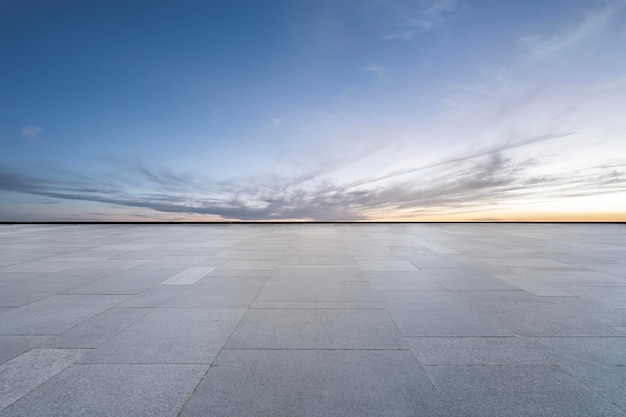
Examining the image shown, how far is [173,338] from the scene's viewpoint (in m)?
4.79

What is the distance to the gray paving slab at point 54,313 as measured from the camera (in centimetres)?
525

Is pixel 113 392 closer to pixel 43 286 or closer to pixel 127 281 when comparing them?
pixel 127 281

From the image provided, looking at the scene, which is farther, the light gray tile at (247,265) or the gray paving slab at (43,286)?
the light gray tile at (247,265)

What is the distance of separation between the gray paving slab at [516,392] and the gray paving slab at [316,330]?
96cm

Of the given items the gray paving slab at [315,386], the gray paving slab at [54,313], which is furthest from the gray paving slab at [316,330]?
the gray paving slab at [54,313]

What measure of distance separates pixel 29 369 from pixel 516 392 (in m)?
6.09

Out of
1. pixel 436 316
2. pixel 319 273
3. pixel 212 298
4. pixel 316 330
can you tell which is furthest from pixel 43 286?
pixel 436 316

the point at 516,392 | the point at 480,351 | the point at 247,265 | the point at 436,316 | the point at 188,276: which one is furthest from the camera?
A: the point at 247,265

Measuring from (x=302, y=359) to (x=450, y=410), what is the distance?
1868 millimetres

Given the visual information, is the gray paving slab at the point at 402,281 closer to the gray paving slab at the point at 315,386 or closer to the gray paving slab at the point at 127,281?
the gray paving slab at the point at 315,386

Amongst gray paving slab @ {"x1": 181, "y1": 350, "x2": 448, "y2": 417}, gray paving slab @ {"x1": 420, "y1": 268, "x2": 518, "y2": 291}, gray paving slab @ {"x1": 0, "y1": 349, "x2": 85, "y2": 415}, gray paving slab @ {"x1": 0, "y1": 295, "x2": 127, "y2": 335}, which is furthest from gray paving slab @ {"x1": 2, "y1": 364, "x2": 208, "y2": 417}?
gray paving slab @ {"x1": 420, "y1": 268, "x2": 518, "y2": 291}

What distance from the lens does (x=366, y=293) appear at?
7.07 meters

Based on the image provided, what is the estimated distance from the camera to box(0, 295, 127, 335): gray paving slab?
5.25 metres

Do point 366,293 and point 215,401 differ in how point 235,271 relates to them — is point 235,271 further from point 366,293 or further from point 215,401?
point 215,401
